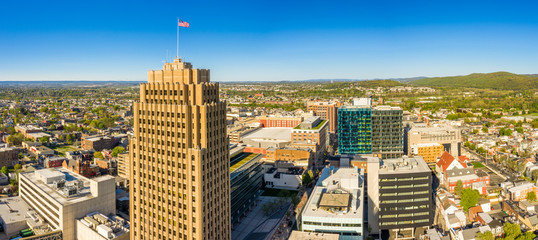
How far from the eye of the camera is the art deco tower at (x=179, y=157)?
2066 inches

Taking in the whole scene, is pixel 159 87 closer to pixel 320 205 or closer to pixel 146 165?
pixel 146 165

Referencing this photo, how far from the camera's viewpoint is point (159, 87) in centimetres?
5425

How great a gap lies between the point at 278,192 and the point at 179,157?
74563mm

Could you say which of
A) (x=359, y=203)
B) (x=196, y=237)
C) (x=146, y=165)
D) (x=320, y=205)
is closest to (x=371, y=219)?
(x=359, y=203)

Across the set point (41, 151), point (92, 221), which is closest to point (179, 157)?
point (92, 221)

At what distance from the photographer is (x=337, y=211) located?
7481 cm

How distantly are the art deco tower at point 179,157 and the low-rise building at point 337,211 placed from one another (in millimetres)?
22153

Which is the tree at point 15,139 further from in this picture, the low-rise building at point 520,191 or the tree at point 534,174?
the tree at point 534,174

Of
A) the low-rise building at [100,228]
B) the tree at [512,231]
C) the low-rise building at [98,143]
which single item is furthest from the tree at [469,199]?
the low-rise building at [98,143]

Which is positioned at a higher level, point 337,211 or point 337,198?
point 337,198

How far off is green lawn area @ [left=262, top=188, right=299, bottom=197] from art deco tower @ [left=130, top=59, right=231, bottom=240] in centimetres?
6345

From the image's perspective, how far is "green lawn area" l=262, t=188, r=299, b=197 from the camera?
397ft

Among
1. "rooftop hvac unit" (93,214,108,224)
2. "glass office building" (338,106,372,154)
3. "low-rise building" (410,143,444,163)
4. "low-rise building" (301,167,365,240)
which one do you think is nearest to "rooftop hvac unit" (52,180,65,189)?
"rooftop hvac unit" (93,214,108,224)

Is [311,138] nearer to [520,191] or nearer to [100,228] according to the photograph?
[520,191]
